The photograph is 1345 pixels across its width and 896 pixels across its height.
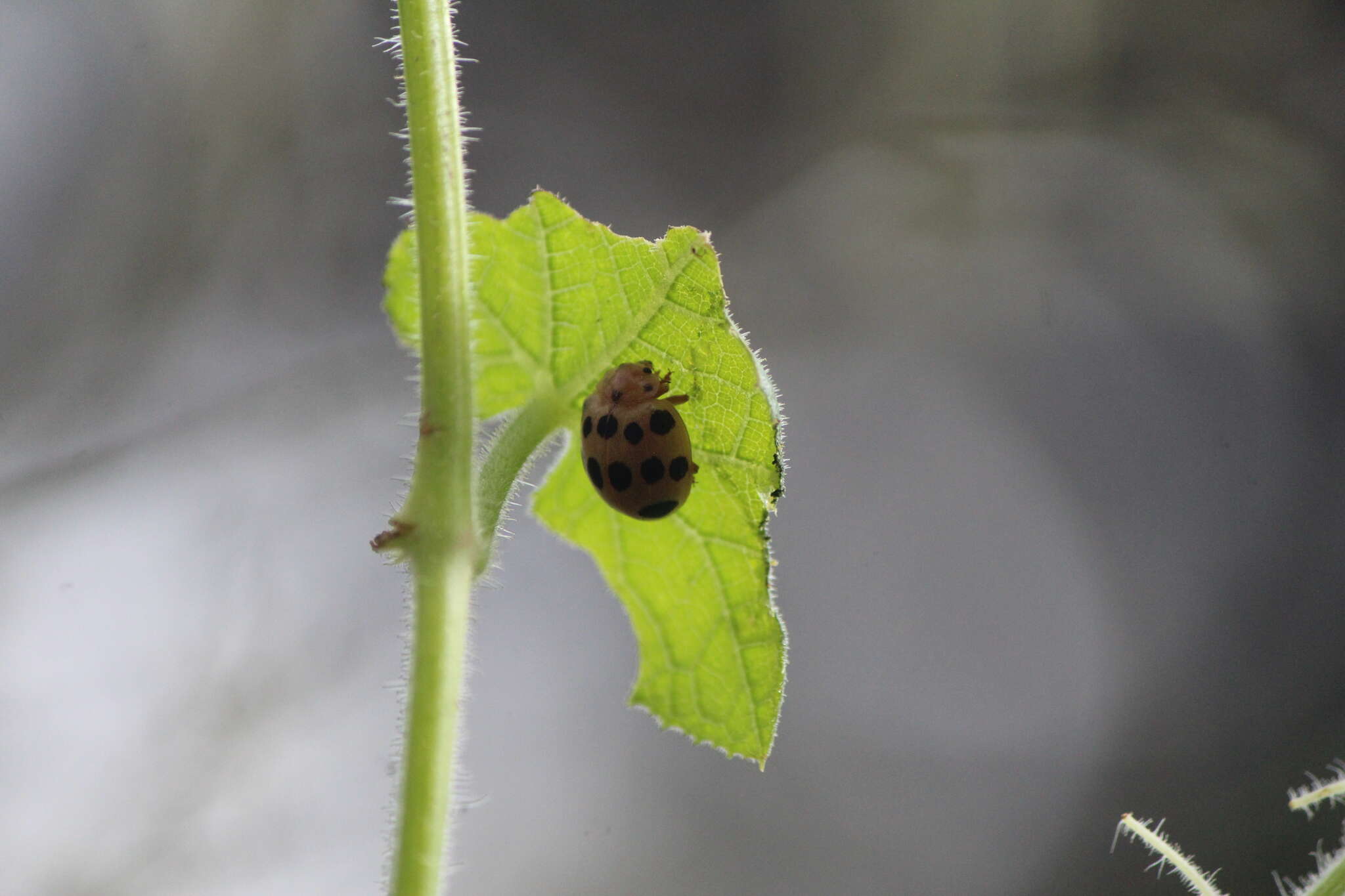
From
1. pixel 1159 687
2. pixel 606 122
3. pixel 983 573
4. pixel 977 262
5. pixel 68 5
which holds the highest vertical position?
pixel 606 122

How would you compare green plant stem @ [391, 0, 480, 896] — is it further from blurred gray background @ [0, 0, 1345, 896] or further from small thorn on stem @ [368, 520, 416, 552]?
blurred gray background @ [0, 0, 1345, 896]

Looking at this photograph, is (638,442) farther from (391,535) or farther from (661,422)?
(391,535)

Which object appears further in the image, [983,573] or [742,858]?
[742,858]

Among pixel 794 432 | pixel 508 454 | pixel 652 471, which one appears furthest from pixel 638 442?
pixel 794 432

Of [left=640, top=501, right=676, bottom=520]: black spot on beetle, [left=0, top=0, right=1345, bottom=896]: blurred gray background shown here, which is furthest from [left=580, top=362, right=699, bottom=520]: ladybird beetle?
[left=0, top=0, right=1345, bottom=896]: blurred gray background

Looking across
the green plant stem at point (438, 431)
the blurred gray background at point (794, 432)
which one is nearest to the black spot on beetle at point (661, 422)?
the green plant stem at point (438, 431)

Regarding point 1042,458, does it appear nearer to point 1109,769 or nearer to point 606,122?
point 1109,769

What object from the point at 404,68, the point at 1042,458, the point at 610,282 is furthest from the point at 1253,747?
the point at 404,68
